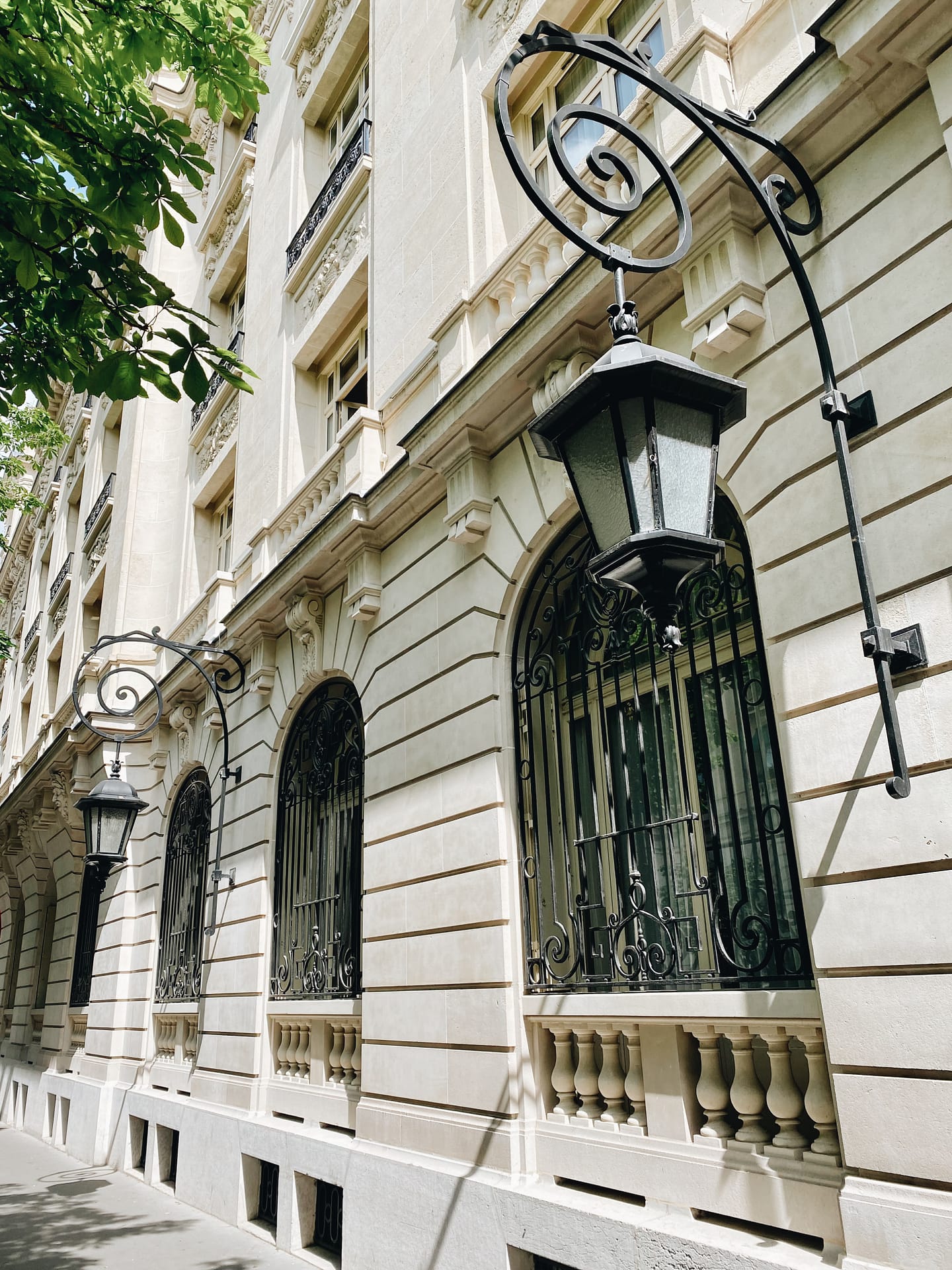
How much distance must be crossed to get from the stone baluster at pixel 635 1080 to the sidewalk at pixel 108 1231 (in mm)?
4176

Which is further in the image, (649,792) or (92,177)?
(649,792)

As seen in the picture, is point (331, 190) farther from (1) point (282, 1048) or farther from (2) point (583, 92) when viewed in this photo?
(1) point (282, 1048)

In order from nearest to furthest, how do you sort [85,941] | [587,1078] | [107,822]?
[587,1078], [107,822], [85,941]

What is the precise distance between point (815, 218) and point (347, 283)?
23.3 ft

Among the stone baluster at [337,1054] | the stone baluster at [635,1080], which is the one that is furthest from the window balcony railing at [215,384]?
the stone baluster at [635,1080]

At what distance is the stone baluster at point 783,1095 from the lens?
4.47 m

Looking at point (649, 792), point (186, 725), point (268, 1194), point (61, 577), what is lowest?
point (268, 1194)

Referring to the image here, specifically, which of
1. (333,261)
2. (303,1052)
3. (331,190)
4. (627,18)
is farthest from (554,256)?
(303,1052)

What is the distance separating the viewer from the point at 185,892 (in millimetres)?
13047

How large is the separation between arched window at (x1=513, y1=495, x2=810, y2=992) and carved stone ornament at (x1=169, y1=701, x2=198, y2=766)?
7.89 metres

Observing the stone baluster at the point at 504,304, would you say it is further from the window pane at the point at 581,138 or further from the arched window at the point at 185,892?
the arched window at the point at 185,892

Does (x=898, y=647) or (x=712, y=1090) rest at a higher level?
(x=898, y=647)

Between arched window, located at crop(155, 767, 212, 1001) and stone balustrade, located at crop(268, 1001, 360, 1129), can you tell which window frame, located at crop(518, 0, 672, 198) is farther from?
arched window, located at crop(155, 767, 212, 1001)

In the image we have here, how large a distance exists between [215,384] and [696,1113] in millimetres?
13619
